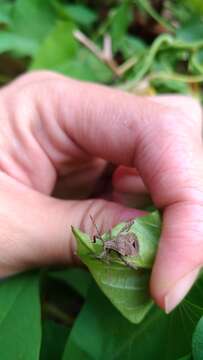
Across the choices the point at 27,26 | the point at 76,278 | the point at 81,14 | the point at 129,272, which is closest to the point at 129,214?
the point at 129,272

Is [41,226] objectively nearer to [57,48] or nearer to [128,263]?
[128,263]

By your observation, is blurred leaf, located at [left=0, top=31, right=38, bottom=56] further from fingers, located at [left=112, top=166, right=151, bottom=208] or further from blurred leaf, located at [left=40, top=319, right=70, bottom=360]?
blurred leaf, located at [left=40, top=319, right=70, bottom=360]

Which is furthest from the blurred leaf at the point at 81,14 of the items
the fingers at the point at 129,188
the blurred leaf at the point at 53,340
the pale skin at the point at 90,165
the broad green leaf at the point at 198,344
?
the broad green leaf at the point at 198,344

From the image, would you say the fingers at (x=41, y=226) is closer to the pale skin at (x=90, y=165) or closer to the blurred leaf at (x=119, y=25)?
the pale skin at (x=90, y=165)

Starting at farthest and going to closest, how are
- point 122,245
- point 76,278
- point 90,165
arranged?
point 90,165 < point 76,278 < point 122,245

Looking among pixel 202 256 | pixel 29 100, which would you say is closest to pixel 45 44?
pixel 29 100

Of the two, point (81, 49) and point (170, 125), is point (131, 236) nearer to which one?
point (170, 125)

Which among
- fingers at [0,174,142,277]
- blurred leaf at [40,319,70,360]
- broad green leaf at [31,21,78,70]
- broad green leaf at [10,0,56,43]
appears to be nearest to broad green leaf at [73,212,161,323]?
fingers at [0,174,142,277]
